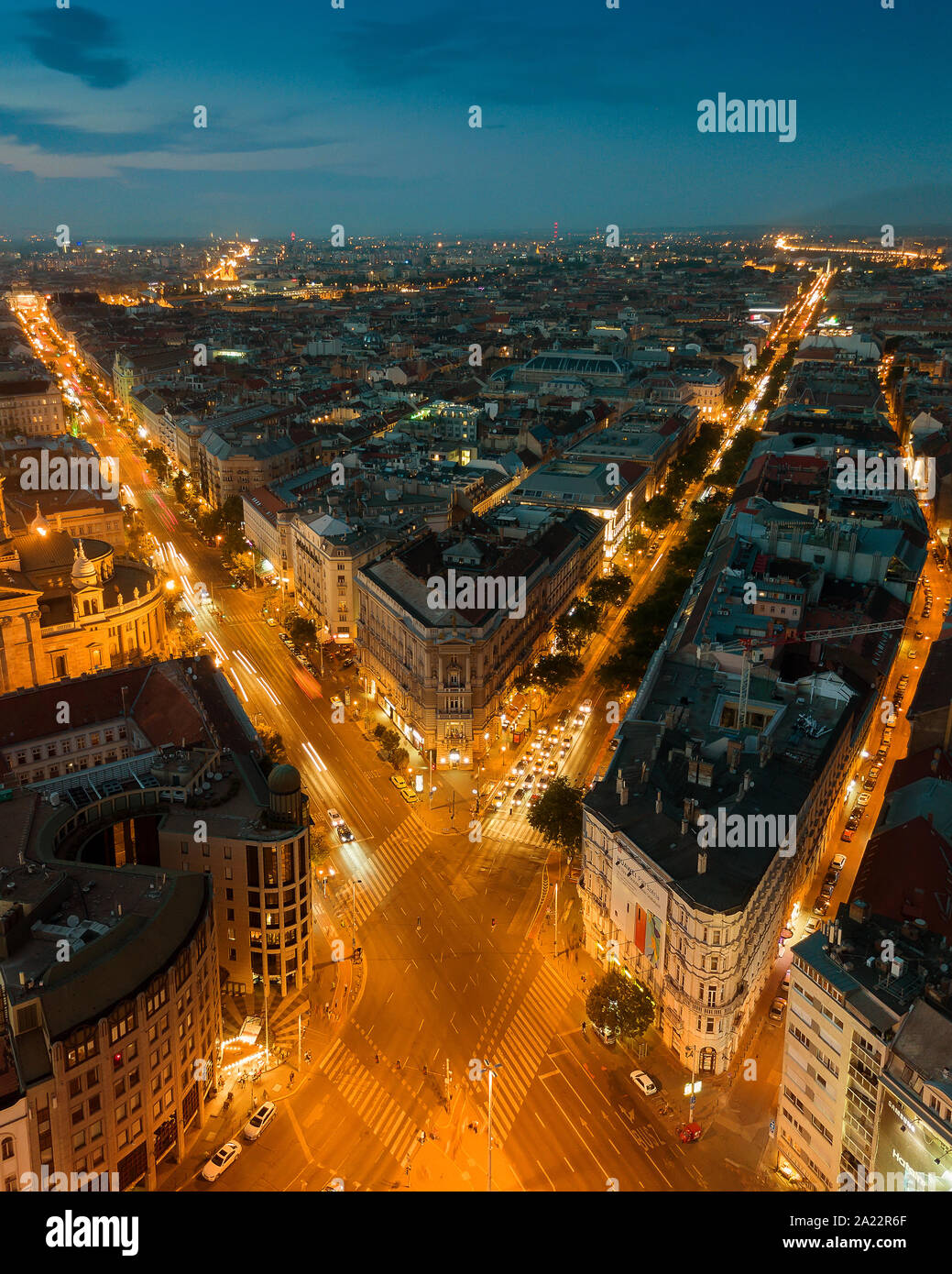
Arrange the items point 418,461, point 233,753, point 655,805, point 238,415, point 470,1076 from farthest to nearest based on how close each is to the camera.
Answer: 1. point 238,415
2. point 418,461
3. point 233,753
4. point 655,805
5. point 470,1076

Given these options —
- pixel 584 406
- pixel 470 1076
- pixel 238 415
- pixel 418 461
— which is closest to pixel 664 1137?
pixel 470 1076

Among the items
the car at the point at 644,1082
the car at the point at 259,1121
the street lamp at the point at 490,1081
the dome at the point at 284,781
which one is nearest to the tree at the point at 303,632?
the dome at the point at 284,781

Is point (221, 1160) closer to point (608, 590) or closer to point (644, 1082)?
point (644, 1082)

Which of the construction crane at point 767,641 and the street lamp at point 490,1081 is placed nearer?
the street lamp at point 490,1081

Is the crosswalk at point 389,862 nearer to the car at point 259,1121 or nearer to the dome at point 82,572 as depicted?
the car at point 259,1121

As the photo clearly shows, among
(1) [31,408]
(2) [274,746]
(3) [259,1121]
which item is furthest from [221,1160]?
(1) [31,408]

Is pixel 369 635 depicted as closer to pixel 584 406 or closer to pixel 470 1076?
pixel 470 1076
